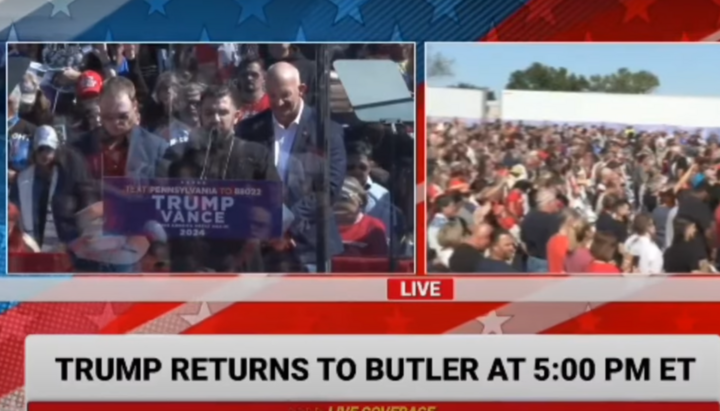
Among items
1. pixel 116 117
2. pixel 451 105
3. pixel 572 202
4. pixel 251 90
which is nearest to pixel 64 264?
pixel 116 117

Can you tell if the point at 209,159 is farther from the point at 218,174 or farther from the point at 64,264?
the point at 64,264

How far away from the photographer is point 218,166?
386 cm

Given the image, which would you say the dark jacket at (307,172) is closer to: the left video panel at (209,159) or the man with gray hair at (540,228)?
the left video panel at (209,159)

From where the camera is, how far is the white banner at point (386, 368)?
3.90 metres

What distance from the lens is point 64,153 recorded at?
12.6 feet

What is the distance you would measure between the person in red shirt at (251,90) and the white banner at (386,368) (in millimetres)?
796

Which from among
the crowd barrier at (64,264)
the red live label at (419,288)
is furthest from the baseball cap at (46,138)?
the red live label at (419,288)

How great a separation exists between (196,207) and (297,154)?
40 cm

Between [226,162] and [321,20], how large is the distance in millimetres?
594

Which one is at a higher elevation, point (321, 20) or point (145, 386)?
point (321, 20)

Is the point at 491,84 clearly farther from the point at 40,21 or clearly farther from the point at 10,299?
the point at 10,299

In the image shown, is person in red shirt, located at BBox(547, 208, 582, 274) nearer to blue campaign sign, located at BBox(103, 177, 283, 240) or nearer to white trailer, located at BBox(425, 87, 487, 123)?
white trailer, located at BBox(425, 87, 487, 123)

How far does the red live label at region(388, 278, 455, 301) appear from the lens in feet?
12.7

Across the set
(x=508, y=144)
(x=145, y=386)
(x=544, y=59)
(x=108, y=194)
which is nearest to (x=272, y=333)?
(x=145, y=386)
